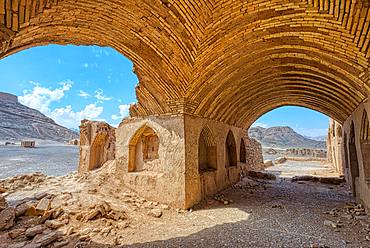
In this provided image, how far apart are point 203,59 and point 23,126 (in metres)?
67.5

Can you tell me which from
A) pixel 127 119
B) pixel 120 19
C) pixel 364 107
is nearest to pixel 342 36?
pixel 364 107

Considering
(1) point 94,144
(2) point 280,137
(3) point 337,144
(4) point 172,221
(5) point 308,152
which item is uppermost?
(2) point 280,137

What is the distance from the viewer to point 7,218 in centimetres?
538

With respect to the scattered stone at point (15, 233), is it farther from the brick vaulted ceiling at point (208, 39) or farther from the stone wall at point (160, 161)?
the brick vaulted ceiling at point (208, 39)

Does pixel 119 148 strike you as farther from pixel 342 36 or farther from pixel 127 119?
pixel 342 36

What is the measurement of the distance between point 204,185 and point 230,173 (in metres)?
3.29

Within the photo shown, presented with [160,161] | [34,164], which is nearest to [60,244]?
[160,161]

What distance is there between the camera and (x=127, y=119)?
29.6 feet

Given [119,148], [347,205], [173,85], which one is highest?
[173,85]

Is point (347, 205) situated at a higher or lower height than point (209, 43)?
lower

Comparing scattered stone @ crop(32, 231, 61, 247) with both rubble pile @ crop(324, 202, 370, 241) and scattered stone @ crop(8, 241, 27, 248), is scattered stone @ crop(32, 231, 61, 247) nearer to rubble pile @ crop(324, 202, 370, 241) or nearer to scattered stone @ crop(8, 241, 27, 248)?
scattered stone @ crop(8, 241, 27, 248)

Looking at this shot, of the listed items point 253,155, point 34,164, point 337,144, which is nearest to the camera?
point 337,144

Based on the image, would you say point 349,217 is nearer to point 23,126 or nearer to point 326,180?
point 326,180

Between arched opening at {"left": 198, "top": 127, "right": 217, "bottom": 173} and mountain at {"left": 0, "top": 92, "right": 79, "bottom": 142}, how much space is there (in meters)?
56.3
